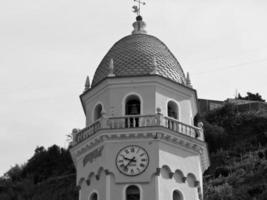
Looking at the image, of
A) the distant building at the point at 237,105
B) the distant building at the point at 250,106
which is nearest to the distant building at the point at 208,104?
the distant building at the point at 237,105

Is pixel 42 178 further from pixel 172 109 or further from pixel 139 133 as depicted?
pixel 139 133

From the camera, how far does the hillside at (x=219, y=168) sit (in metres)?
76.4

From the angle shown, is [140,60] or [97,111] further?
[140,60]

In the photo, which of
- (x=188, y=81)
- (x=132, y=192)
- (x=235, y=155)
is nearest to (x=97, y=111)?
(x=188, y=81)

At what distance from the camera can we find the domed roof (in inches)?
1236

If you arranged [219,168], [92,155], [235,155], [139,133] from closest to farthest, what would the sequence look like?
[139,133] → [92,155] → [219,168] → [235,155]

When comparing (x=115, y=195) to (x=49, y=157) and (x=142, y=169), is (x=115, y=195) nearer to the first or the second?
(x=142, y=169)

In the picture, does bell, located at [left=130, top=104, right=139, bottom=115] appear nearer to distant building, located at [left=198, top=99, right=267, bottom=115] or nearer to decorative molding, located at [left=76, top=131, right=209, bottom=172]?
decorative molding, located at [left=76, top=131, right=209, bottom=172]

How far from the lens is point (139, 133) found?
29203mm

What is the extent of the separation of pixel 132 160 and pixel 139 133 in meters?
1.10

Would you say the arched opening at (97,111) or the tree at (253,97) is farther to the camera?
the tree at (253,97)

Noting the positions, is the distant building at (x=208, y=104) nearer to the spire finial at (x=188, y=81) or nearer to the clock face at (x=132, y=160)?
the spire finial at (x=188, y=81)

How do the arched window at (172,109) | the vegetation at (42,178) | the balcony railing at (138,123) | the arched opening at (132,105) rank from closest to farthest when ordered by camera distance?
the balcony railing at (138,123) < the arched opening at (132,105) < the arched window at (172,109) < the vegetation at (42,178)

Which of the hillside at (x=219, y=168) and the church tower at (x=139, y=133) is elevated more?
the hillside at (x=219, y=168)
